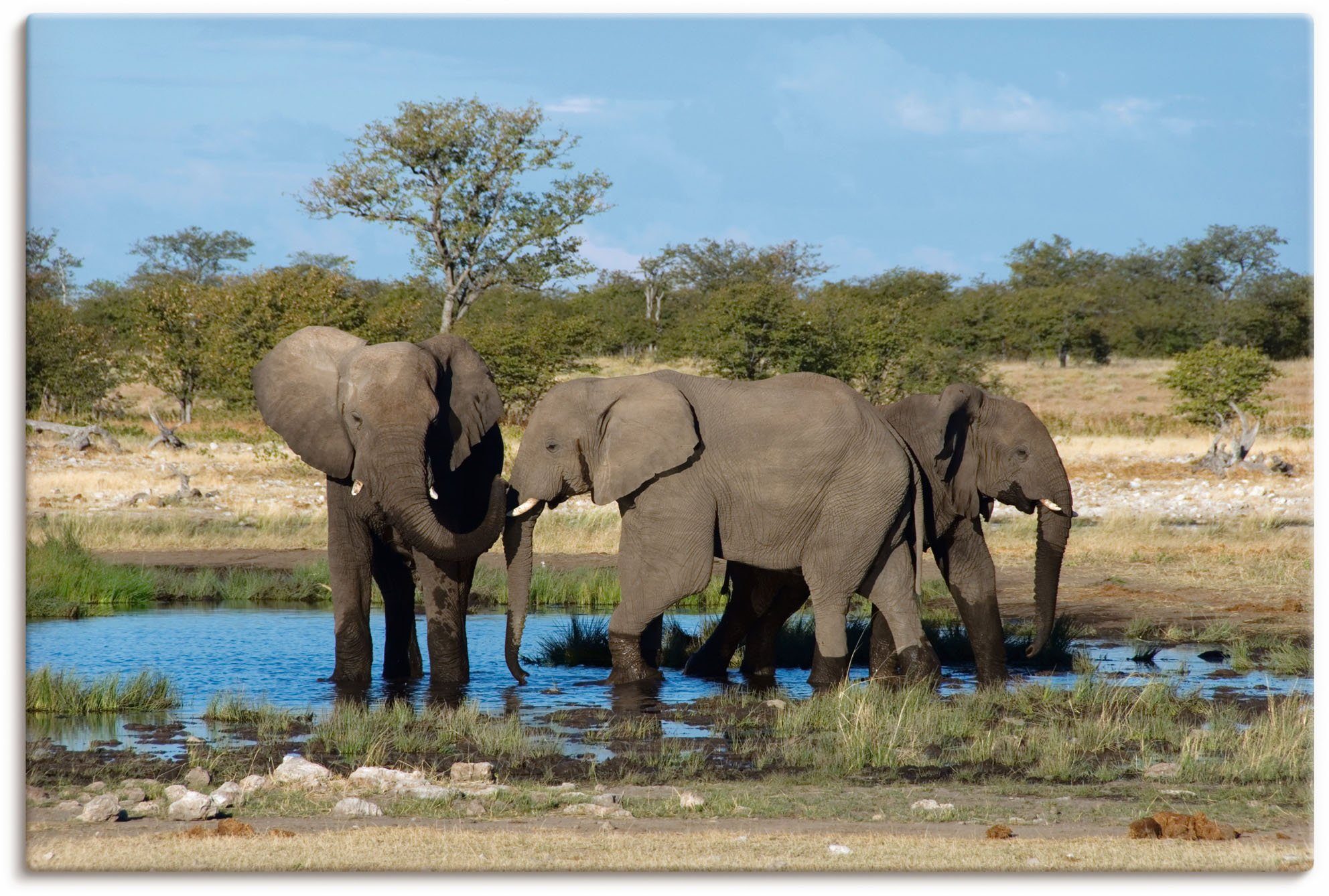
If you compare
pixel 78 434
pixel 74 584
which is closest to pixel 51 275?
pixel 78 434

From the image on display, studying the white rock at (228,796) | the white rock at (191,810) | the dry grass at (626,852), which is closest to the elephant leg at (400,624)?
the white rock at (228,796)

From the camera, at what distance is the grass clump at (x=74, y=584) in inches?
618

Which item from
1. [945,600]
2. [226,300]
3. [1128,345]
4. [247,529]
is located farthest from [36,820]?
[1128,345]

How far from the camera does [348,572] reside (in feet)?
36.7

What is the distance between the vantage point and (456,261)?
44.2 meters

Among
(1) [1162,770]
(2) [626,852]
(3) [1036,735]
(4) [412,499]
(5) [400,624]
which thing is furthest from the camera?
(5) [400,624]

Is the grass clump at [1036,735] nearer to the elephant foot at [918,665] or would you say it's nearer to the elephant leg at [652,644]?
the elephant foot at [918,665]

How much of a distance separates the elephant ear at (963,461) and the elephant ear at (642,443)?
2.11 meters

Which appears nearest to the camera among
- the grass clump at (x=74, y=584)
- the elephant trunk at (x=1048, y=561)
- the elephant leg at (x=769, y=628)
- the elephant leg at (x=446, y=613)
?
the elephant leg at (x=446, y=613)

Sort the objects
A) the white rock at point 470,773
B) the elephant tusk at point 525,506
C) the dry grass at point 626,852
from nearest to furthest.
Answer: the dry grass at point 626,852 → the white rock at point 470,773 → the elephant tusk at point 525,506

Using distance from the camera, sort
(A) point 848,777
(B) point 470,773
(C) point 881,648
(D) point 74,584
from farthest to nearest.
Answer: (D) point 74,584 < (C) point 881,648 < (A) point 848,777 < (B) point 470,773

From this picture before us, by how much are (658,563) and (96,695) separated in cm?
384

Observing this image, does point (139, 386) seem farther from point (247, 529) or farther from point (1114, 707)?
point (1114, 707)

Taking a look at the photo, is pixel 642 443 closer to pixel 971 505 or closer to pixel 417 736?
pixel 417 736
